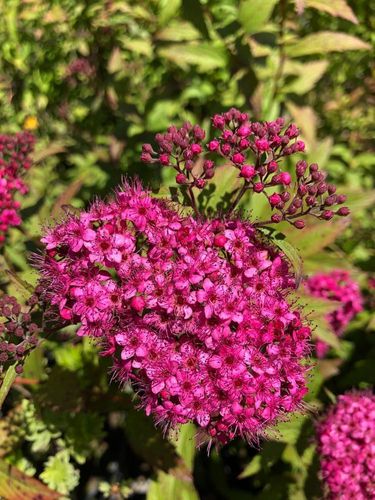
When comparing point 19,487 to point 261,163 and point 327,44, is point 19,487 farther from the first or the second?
point 327,44

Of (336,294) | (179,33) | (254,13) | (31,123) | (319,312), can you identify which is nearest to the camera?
(319,312)

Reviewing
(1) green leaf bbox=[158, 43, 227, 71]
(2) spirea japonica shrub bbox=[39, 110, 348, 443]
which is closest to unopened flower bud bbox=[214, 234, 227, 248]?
(2) spirea japonica shrub bbox=[39, 110, 348, 443]

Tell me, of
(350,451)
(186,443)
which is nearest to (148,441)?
(186,443)

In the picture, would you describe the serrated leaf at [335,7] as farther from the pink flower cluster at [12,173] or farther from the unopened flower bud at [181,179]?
the pink flower cluster at [12,173]

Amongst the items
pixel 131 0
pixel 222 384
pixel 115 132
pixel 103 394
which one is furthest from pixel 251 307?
pixel 131 0

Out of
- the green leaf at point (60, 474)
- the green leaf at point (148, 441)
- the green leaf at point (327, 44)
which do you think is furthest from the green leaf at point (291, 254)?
the green leaf at point (60, 474)

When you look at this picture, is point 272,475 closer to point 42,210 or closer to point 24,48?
point 42,210

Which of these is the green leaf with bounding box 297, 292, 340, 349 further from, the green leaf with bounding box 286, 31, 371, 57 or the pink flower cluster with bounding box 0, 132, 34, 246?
the pink flower cluster with bounding box 0, 132, 34, 246
